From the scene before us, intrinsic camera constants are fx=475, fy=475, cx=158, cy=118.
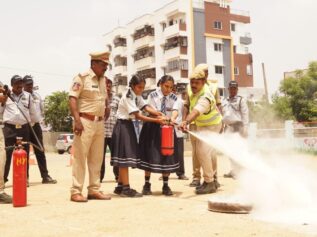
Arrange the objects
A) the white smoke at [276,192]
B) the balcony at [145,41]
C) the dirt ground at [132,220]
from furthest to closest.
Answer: the balcony at [145,41], the white smoke at [276,192], the dirt ground at [132,220]

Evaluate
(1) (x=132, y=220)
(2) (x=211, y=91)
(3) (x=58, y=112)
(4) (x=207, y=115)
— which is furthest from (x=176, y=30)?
(1) (x=132, y=220)

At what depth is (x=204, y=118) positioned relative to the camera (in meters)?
7.70

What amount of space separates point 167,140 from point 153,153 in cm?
42

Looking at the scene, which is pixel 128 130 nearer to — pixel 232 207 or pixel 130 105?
pixel 130 105

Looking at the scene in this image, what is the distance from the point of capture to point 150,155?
7363mm

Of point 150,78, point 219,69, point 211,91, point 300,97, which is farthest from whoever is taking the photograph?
point 150,78

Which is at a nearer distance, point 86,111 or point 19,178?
point 19,178

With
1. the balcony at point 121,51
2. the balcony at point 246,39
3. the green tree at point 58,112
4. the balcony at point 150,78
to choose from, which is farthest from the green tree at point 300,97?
the balcony at point 121,51

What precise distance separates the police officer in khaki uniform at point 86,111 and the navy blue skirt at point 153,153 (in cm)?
83

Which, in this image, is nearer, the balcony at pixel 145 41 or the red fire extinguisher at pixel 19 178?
the red fire extinguisher at pixel 19 178

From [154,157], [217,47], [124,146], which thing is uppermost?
[217,47]

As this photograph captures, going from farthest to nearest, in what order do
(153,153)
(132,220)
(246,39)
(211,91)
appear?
(246,39) → (211,91) → (153,153) → (132,220)

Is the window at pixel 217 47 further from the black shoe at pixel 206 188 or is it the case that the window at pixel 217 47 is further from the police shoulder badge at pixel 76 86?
the police shoulder badge at pixel 76 86

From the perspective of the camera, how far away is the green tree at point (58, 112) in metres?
48.8
